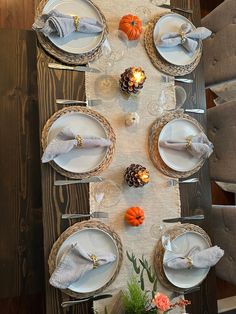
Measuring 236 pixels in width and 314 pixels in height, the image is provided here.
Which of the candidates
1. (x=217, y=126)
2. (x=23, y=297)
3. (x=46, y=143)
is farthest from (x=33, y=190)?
(x=217, y=126)

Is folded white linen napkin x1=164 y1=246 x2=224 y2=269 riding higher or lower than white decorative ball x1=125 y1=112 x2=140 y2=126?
lower

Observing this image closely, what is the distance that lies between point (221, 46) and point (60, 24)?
1.11 m

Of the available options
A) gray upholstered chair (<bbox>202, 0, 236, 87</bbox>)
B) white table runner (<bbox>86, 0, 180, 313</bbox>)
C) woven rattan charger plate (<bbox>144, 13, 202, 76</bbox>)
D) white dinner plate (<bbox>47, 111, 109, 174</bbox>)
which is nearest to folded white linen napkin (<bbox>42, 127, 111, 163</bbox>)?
white dinner plate (<bbox>47, 111, 109, 174</bbox>)

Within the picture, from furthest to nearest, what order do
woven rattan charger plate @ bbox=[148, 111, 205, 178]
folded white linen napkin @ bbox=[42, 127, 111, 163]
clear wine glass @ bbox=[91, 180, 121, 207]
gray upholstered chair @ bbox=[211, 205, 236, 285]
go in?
gray upholstered chair @ bbox=[211, 205, 236, 285]
woven rattan charger plate @ bbox=[148, 111, 205, 178]
clear wine glass @ bbox=[91, 180, 121, 207]
folded white linen napkin @ bbox=[42, 127, 111, 163]

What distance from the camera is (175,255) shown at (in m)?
1.37

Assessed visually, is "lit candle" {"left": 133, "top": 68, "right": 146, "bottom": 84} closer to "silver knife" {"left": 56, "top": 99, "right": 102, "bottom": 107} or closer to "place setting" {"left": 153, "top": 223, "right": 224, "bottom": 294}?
"silver knife" {"left": 56, "top": 99, "right": 102, "bottom": 107}

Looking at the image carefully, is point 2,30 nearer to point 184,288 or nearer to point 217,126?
point 217,126

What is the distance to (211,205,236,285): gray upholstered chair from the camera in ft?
5.49

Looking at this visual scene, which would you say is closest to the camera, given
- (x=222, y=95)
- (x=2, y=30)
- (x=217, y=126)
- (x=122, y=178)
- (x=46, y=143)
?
(x=46, y=143)

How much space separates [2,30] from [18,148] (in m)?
0.62

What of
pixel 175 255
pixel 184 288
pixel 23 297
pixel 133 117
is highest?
pixel 133 117

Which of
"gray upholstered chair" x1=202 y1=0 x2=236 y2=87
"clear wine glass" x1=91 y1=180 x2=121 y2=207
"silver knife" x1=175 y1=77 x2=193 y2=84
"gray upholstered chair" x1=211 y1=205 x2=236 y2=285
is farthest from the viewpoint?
"gray upholstered chair" x1=202 y1=0 x2=236 y2=87

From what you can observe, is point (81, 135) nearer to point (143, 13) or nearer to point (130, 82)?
point (130, 82)

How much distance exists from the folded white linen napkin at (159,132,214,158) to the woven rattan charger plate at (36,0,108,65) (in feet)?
1.62
